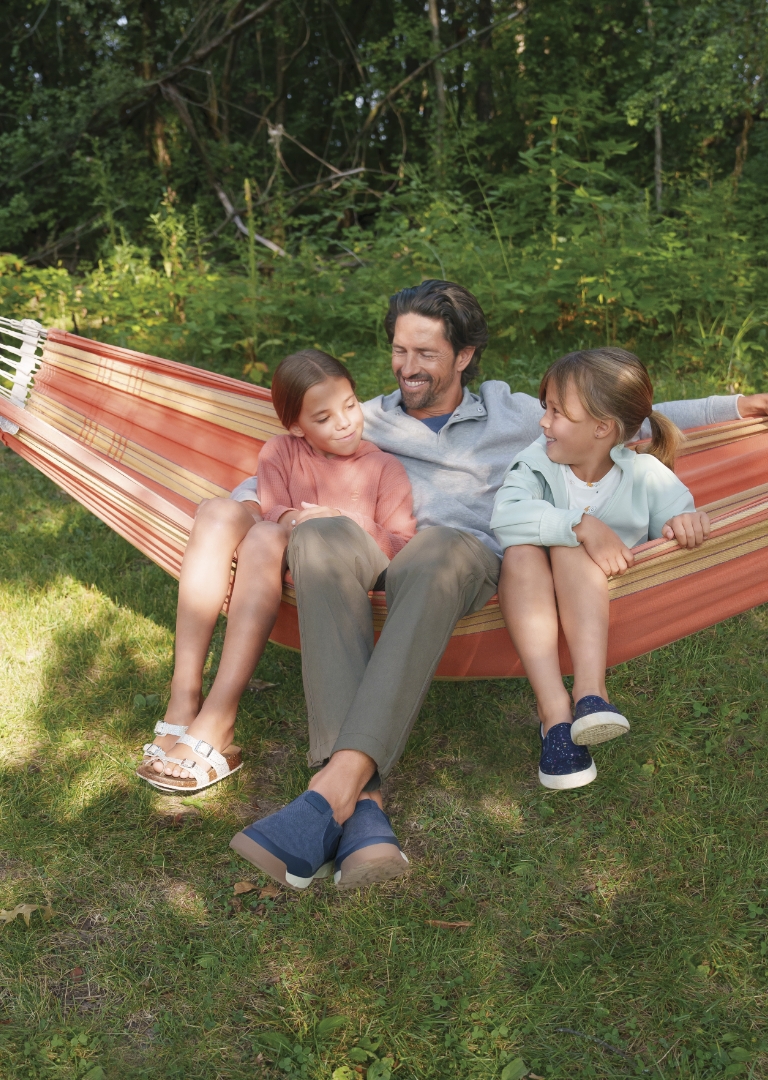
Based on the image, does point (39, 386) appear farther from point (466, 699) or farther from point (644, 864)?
point (644, 864)

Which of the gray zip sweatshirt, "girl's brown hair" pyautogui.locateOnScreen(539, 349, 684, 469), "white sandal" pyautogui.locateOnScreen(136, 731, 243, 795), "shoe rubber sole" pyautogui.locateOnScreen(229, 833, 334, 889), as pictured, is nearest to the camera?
"shoe rubber sole" pyautogui.locateOnScreen(229, 833, 334, 889)

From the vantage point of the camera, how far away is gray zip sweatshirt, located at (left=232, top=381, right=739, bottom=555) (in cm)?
237

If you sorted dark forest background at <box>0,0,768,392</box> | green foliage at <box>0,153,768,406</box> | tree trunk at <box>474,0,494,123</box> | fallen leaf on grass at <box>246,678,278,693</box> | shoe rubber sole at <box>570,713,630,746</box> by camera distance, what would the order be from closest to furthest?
shoe rubber sole at <box>570,713,630,746</box> < fallen leaf on grass at <box>246,678,278,693</box> < green foliage at <box>0,153,768,406</box> < dark forest background at <box>0,0,768,392</box> < tree trunk at <box>474,0,494,123</box>

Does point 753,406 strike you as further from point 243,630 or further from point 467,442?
point 243,630

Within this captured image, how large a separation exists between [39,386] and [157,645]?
1.02 meters

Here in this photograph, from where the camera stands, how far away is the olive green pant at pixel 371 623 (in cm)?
171

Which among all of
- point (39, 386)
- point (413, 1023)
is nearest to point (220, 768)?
point (413, 1023)

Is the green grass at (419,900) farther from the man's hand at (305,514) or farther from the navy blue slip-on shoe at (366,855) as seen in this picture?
the man's hand at (305,514)

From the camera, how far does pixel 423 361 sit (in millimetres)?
2426

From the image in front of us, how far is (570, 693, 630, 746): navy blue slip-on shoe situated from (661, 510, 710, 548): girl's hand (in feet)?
1.37

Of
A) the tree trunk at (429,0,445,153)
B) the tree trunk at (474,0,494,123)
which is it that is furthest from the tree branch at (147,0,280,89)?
the tree trunk at (474,0,494,123)

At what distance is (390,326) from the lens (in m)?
2.53

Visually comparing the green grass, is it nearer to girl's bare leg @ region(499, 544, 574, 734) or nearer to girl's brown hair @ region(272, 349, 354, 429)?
girl's bare leg @ region(499, 544, 574, 734)

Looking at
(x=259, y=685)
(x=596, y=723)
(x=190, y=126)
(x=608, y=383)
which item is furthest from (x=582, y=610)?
(x=190, y=126)
